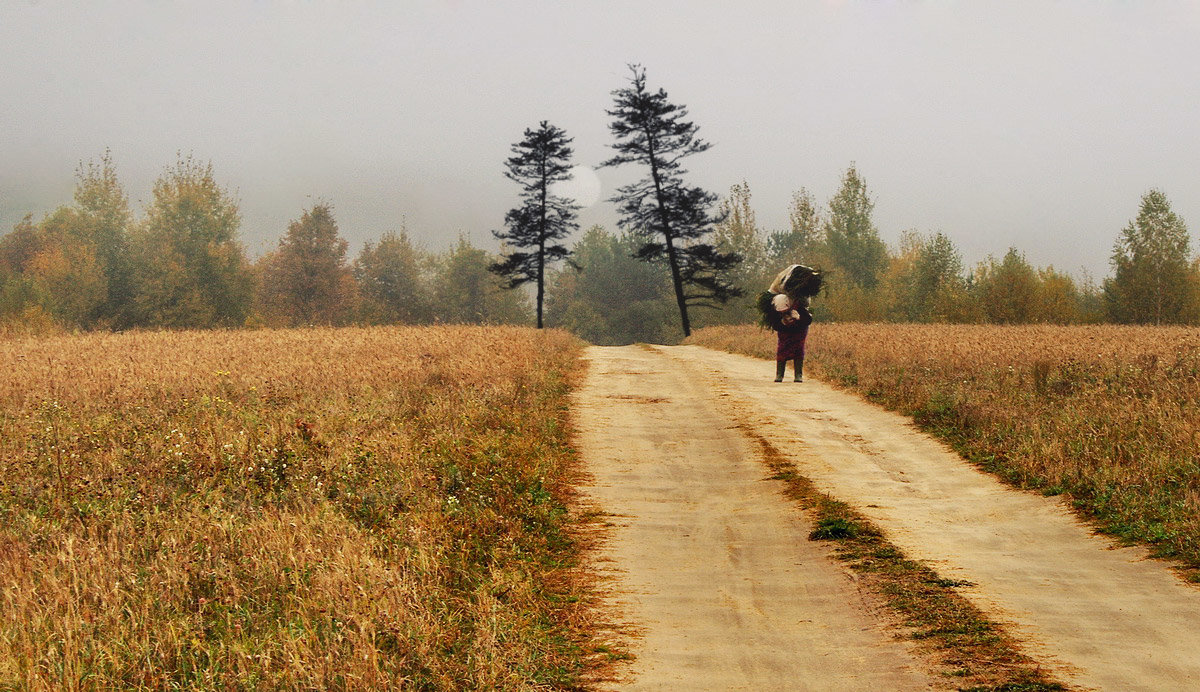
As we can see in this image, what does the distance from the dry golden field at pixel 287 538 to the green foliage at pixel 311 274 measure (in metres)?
57.4

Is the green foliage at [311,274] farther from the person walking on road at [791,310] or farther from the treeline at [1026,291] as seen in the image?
the person walking on road at [791,310]

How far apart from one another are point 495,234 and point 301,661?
4606 centimetres

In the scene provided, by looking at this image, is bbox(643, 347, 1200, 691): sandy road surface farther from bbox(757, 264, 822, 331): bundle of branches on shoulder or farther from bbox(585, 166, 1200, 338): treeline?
bbox(585, 166, 1200, 338): treeline

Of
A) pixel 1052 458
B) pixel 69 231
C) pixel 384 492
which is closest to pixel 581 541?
pixel 384 492

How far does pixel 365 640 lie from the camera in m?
4.98

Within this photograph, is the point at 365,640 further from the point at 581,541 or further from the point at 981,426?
the point at 981,426

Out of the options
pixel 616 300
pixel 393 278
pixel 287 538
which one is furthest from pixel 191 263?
pixel 287 538

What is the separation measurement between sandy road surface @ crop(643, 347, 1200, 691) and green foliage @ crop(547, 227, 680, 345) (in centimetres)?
6753

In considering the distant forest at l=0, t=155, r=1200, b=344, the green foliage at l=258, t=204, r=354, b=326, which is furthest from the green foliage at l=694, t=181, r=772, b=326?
the green foliage at l=258, t=204, r=354, b=326

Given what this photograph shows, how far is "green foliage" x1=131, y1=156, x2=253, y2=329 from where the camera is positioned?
5984 centimetres

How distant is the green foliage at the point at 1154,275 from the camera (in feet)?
172

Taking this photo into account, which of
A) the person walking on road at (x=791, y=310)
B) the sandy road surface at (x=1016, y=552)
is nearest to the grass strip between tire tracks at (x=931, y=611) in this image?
the sandy road surface at (x=1016, y=552)

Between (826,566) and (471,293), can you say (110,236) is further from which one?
(826,566)

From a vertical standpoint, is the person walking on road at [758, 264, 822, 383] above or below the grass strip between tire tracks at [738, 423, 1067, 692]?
above
